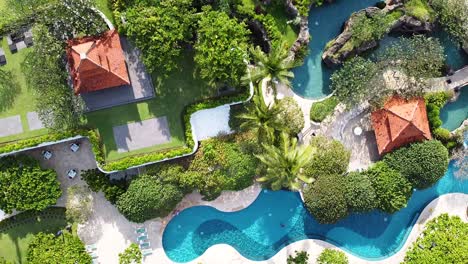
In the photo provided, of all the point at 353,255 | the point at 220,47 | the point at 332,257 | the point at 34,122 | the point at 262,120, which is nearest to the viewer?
the point at 220,47

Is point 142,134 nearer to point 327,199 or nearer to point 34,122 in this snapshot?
point 34,122

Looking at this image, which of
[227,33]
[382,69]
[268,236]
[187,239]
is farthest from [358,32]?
[187,239]

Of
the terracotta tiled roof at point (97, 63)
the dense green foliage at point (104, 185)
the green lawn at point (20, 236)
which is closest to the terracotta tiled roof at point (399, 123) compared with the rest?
the terracotta tiled roof at point (97, 63)

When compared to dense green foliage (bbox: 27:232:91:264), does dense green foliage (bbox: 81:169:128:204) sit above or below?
above

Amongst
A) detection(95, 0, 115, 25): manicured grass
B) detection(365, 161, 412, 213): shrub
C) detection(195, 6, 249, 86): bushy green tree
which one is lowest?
detection(365, 161, 412, 213): shrub

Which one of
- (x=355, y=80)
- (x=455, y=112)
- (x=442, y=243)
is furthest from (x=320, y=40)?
(x=442, y=243)

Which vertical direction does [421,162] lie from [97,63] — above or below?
below

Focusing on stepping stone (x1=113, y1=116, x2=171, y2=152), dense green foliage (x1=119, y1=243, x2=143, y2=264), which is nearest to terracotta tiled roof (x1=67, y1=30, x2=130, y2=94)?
stepping stone (x1=113, y1=116, x2=171, y2=152)

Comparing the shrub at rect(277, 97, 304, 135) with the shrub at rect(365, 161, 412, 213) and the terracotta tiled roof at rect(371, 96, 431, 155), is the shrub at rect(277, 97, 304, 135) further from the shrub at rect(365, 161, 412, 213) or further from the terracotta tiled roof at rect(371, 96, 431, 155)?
the shrub at rect(365, 161, 412, 213)
